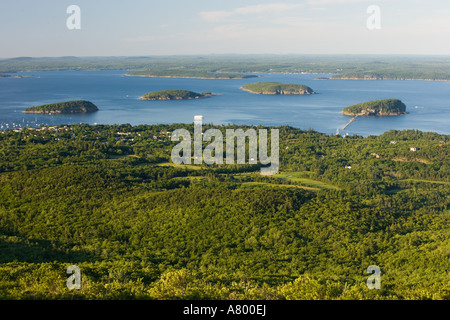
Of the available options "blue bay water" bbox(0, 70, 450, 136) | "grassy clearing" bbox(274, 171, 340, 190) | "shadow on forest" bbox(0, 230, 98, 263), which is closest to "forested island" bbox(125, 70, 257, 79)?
"blue bay water" bbox(0, 70, 450, 136)

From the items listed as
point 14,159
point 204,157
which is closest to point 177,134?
point 204,157

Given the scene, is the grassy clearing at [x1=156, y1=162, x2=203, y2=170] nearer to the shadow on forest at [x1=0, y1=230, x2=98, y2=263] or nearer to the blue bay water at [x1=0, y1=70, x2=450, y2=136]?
the shadow on forest at [x1=0, y1=230, x2=98, y2=263]
